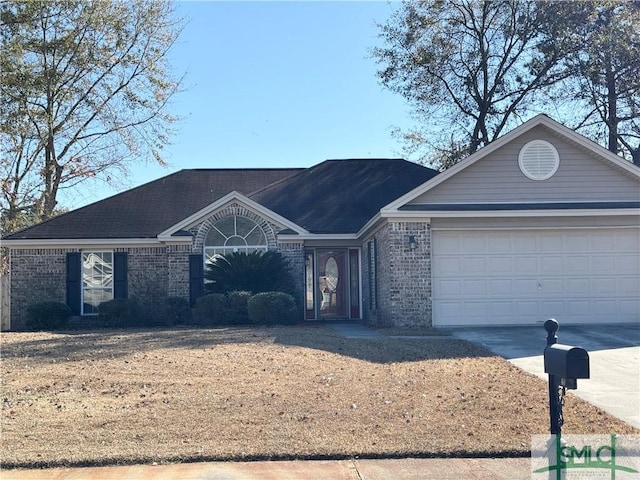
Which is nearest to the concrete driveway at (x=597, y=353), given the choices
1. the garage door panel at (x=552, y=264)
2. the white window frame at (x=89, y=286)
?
the garage door panel at (x=552, y=264)

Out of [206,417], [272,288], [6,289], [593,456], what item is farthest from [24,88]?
[593,456]

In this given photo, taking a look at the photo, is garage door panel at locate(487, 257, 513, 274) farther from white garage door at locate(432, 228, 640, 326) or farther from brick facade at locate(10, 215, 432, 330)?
brick facade at locate(10, 215, 432, 330)

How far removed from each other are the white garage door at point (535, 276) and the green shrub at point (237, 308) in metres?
5.31

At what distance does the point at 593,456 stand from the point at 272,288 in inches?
526

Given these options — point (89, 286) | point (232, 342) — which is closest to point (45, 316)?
point (89, 286)

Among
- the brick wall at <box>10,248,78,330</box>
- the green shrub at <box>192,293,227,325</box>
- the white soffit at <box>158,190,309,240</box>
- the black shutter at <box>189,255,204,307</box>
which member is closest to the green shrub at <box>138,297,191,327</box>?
the green shrub at <box>192,293,227,325</box>

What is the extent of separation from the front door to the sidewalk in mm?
14930

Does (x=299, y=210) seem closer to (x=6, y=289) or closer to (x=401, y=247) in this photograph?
(x=401, y=247)

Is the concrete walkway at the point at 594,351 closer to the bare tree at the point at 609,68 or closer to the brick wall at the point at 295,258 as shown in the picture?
the brick wall at the point at 295,258

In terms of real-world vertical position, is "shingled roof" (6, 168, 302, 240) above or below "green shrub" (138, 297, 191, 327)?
above

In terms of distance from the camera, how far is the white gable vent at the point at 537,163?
1653cm

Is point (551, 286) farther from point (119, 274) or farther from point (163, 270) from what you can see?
point (119, 274)

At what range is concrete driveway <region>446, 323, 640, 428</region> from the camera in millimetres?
8836

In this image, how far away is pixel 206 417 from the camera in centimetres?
765
